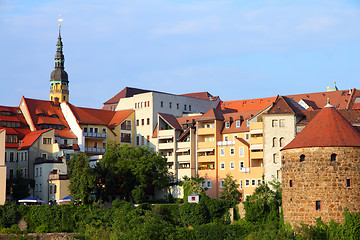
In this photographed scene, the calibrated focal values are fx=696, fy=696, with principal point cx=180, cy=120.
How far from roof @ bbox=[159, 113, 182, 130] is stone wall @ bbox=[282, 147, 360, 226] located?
33136 millimetres

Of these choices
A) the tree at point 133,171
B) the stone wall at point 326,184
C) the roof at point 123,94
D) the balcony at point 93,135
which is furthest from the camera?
the roof at point 123,94

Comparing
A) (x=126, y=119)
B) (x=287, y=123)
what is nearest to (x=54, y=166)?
(x=126, y=119)

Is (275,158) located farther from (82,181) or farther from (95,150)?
(95,150)

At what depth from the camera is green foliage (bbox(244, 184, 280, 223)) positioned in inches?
2960

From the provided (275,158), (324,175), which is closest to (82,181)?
(275,158)

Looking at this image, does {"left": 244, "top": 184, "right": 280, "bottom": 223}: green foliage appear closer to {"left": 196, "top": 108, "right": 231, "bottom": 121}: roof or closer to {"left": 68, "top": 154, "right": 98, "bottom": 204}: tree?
{"left": 68, "top": 154, "right": 98, "bottom": 204}: tree

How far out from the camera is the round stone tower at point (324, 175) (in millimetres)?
66312

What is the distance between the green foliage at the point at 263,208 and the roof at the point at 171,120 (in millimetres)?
24849

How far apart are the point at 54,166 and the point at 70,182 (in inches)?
215

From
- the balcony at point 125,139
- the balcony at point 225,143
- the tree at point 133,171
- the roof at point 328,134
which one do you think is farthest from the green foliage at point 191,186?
the roof at point 328,134

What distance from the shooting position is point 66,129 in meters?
99.9

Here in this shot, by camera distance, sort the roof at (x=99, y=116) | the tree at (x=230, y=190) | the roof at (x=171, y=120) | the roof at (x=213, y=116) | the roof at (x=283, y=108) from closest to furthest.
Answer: the tree at (x=230, y=190)
the roof at (x=283, y=108)
the roof at (x=213, y=116)
the roof at (x=171, y=120)
the roof at (x=99, y=116)

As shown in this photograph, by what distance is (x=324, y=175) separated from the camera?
66.7 m

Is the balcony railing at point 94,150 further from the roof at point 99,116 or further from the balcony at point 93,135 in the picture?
the roof at point 99,116
